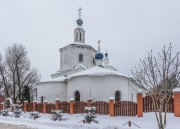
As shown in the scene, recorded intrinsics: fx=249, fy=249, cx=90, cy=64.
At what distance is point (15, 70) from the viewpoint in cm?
3962

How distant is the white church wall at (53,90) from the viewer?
2729 centimetres

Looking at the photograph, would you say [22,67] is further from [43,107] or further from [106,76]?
[106,76]

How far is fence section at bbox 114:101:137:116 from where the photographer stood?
53.2 feet

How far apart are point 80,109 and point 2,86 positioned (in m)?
26.2

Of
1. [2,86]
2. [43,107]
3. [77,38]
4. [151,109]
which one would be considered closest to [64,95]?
[43,107]

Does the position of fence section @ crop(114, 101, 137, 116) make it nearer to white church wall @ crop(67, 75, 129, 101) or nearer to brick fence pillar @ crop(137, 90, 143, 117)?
brick fence pillar @ crop(137, 90, 143, 117)

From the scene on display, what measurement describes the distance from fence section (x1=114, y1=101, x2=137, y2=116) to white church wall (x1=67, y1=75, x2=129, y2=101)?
17.6 feet

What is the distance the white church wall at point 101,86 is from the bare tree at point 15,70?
62.1 ft

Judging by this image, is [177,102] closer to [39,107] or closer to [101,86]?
[101,86]

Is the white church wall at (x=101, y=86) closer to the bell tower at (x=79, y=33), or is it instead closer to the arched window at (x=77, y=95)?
the arched window at (x=77, y=95)

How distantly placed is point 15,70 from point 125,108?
2712cm

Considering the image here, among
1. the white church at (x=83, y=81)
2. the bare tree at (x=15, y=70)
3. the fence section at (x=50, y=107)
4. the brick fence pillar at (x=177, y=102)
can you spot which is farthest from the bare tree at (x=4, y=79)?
the brick fence pillar at (x=177, y=102)

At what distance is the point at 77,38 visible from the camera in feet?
115

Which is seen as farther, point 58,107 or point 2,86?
point 2,86
